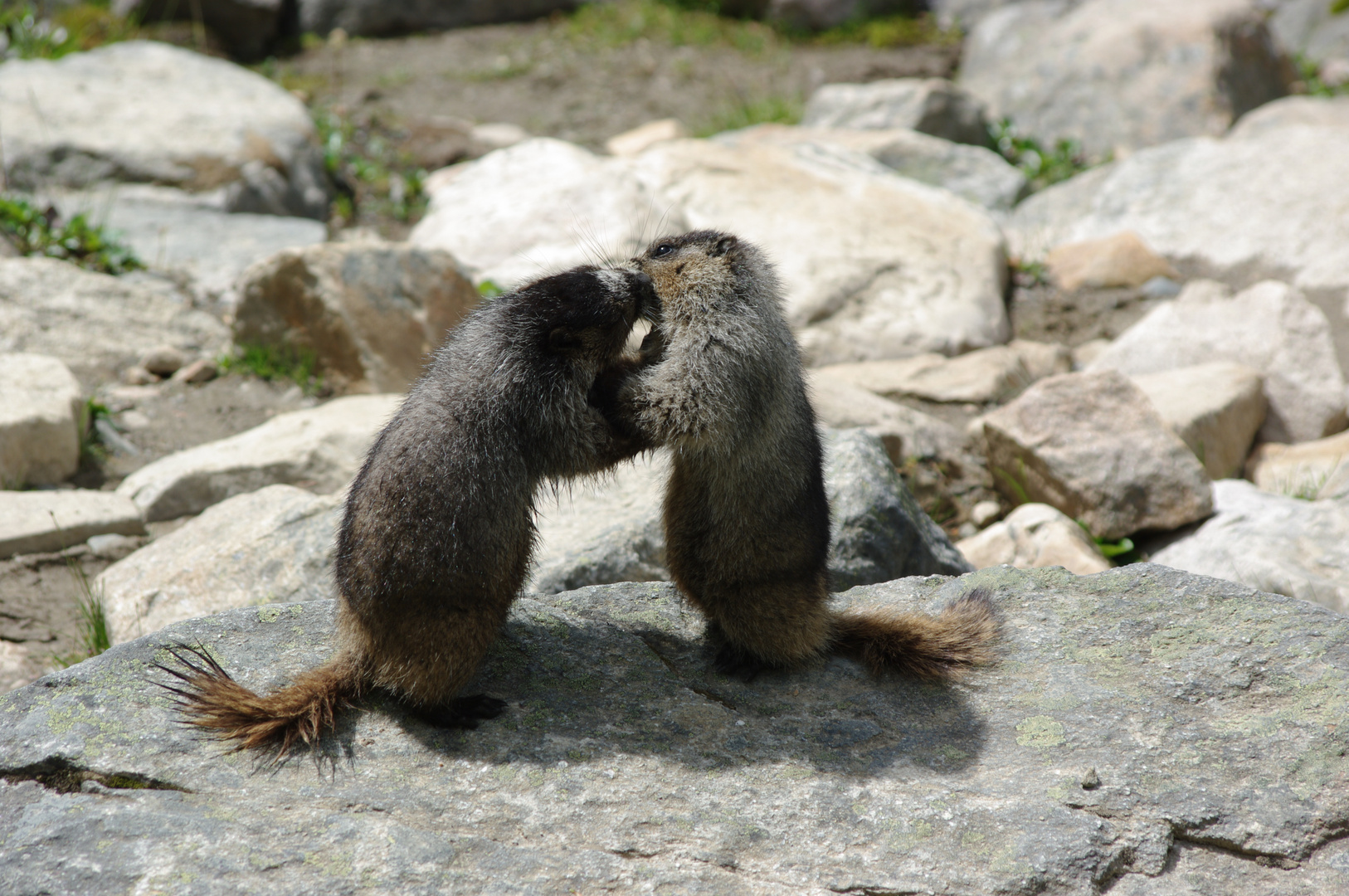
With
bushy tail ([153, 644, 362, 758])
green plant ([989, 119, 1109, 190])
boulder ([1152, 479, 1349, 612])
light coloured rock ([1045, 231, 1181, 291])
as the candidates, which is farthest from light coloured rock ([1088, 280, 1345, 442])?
bushy tail ([153, 644, 362, 758])

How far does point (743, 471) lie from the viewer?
425 centimetres

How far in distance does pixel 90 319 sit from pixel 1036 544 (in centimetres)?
759

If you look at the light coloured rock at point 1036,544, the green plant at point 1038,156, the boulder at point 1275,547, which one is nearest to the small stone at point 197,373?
the light coloured rock at point 1036,544

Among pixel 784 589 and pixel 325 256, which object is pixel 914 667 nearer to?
pixel 784 589

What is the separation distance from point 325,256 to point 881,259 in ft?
16.8

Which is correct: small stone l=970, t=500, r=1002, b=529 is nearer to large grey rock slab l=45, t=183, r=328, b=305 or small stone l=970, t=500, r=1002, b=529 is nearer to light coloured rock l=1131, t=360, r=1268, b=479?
light coloured rock l=1131, t=360, r=1268, b=479

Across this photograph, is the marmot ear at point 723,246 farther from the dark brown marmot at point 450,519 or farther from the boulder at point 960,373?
the boulder at point 960,373

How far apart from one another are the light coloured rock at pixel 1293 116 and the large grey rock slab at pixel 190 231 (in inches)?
413

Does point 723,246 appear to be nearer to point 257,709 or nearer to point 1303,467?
point 257,709

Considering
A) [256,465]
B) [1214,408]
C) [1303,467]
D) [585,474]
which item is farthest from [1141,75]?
[585,474]

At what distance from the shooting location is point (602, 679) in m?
4.30

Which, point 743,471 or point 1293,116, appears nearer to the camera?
point 743,471

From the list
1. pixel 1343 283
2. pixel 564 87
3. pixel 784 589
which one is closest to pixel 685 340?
pixel 784 589

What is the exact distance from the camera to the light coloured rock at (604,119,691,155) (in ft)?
43.9
